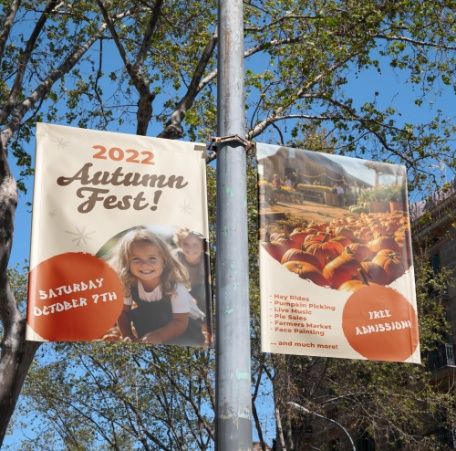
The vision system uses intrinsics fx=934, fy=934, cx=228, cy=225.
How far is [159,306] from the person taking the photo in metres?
6.18

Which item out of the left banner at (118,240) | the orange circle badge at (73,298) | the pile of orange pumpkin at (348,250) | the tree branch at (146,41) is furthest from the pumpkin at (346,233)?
the tree branch at (146,41)

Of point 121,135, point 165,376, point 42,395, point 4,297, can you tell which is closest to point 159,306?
point 121,135

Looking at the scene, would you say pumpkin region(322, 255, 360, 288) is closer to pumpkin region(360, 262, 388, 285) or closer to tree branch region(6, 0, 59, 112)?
pumpkin region(360, 262, 388, 285)

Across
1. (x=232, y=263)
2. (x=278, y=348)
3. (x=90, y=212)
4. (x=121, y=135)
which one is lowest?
(x=278, y=348)

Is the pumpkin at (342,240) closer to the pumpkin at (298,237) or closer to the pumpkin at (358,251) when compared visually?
the pumpkin at (358,251)

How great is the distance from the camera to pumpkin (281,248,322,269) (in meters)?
6.49

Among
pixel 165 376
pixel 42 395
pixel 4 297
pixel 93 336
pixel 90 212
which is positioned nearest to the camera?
pixel 93 336

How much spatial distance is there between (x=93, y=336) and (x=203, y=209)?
1.24 m

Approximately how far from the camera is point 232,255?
5.51 metres

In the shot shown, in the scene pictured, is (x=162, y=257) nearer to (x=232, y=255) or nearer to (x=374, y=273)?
(x=232, y=255)

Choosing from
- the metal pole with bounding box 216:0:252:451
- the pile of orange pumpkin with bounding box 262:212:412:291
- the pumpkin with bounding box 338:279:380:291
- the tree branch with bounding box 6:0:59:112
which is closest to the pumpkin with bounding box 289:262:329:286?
the pile of orange pumpkin with bounding box 262:212:412:291

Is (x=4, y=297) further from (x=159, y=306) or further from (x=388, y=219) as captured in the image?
(x=388, y=219)

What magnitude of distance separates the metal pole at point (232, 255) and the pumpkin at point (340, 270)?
114 cm

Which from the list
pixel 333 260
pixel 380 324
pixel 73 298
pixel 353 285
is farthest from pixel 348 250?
pixel 73 298
